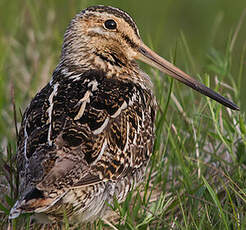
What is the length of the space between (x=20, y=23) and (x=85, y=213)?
3066 millimetres

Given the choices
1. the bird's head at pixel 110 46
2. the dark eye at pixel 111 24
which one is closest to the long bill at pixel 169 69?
the bird's head at pixel 110 46

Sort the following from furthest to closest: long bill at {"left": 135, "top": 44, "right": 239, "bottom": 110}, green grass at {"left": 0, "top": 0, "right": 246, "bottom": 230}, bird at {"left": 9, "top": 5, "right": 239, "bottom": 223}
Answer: long bill at {"left": 135, "top": 44, "right": 239, "bottom": 110} → green grass at {"left": 0, "top": 0, "right": 246, "bottom": 230} → bird at {"left": 9, "top": 5, "right": 239, "bottom": 223}

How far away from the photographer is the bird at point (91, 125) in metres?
3.39

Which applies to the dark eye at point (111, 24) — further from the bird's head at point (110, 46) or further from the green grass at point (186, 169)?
the green grass at point (186, 169)

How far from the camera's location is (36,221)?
3.72 meters

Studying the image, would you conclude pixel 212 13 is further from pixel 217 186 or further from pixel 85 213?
pixel 85 213

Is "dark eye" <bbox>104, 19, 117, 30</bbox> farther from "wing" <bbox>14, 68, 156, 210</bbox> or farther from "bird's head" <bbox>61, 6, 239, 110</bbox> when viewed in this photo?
"wing" <bbox>14, 68, 156, 210</bbox>

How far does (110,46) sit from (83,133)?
959 mm

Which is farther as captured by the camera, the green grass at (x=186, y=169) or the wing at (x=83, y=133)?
the green grass at (x=186, y=169)

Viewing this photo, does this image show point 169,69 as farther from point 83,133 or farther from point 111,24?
point 83,133

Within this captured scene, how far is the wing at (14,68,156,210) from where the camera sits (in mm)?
3393

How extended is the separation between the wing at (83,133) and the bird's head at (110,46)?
145 millimetres

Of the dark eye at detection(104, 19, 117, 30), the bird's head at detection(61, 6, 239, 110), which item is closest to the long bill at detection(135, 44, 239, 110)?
the bird's head at detection(61, 6, 239, 110)

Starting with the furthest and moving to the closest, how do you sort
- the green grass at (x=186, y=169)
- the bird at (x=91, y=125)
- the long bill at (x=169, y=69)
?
1. the long bill at (x=169, y=69)
2. the green grass at (x=186, y=169)
3. the bird at (x=91, y=125)
